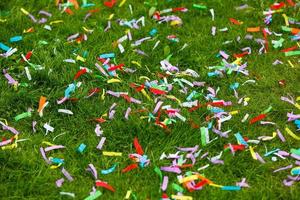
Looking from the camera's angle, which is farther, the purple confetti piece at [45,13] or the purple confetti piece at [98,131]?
the purple confetti piece at [45,13]

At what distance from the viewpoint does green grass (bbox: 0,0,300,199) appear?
3.79 metres

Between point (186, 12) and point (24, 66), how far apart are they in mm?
1752

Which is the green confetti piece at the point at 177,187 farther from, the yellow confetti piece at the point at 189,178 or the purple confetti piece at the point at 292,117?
the purple confetti piece at the point at 292,117

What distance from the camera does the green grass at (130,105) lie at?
379cm

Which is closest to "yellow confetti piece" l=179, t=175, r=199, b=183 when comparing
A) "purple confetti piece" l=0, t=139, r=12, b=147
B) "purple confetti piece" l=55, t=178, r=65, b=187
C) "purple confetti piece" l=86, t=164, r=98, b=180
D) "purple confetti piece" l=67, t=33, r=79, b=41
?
"purple confetti piece" l=86, t=164, r=98, b=180

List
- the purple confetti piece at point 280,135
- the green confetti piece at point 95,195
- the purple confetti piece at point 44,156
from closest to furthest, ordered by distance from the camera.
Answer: the green confetti piece at point 95,195, the purple confetti piece at point 44,156, the purple confetti piece at point 280,135

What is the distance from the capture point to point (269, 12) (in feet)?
18.1

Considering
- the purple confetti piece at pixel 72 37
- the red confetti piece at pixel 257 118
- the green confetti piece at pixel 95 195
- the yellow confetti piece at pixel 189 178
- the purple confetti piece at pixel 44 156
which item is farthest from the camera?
the purple confetti piece at pixel 72 37

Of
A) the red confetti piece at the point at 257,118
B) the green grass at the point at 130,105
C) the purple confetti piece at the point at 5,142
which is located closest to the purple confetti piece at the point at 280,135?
the green grass at the point at 130,105

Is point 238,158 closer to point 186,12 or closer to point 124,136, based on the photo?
point 124,136

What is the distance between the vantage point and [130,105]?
4.41 m

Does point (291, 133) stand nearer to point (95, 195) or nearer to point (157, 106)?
point (157, 106)

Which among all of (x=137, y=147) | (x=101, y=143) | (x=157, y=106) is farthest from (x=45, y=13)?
(x=137, y=147)

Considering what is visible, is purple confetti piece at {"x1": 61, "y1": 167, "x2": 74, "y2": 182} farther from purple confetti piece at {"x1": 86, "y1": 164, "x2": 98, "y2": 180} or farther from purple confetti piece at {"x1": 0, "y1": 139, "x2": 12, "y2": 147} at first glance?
purple confetti piece at {"x1": 0, "y1": 139, "x2": 12, "y2": 147}
